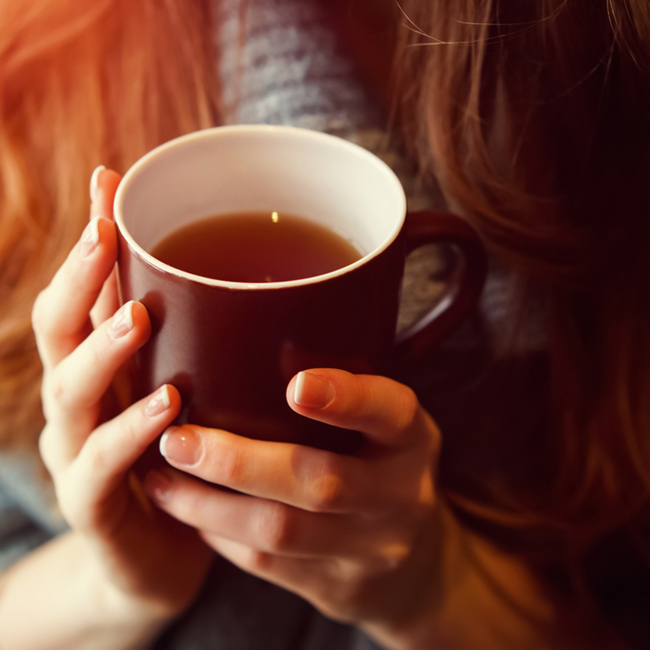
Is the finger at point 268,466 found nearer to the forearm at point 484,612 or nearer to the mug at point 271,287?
the mug at point 271,287

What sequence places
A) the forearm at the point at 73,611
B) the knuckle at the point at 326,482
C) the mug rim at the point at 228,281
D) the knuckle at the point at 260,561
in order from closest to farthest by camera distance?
1. the mug rim at the point at 228,281
2. the knuckle at the point at 326,482
3. the knuckle at the point at 260,561
4. the forearm at the point at 73,611

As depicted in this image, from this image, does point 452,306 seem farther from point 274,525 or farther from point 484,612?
point 484,612

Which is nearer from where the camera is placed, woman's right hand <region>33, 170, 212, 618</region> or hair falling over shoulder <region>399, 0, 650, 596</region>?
woman's right hand <region>33, 170, 212, 618</region>

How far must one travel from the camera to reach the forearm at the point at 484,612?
33.6 inches

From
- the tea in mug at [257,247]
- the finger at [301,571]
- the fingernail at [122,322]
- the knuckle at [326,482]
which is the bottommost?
the finger at [301,571]

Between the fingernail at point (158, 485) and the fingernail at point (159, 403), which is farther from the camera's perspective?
the fingernail at point (158, 485)

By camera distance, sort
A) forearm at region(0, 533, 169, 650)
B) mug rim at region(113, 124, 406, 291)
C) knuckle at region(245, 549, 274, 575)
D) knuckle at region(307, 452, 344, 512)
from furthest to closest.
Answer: forearm at region(0, 533, 169, 650), knuckle at region(245, 549, 274, 575), knuckle at region(307, 452, 344, 512), mug rim at region(113, 124, 406, 291)

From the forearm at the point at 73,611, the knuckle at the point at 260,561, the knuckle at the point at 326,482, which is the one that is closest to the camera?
the knuckle at the point at 326,482

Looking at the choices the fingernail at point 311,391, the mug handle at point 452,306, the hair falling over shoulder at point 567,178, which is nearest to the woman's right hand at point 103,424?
the fingernail at point 311,391

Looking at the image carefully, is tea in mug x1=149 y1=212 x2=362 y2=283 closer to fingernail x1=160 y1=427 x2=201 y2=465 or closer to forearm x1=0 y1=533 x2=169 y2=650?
fingernail x1=160 y1=427 x2=201 y2=465

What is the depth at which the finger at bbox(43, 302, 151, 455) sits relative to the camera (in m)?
0.46

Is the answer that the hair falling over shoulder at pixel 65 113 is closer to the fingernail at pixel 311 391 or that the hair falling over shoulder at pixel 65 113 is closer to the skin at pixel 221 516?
the skin at pixel 221 516

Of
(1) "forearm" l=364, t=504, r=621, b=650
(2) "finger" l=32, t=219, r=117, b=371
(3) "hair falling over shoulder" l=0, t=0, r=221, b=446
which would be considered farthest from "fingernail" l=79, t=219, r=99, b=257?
(1) "forearm" l=364, t=504, r=621, b=650

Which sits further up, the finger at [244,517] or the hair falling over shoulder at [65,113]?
the hair falling over shoulder at [65,113]
